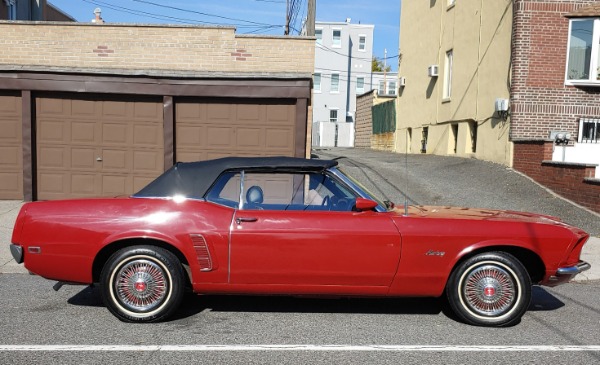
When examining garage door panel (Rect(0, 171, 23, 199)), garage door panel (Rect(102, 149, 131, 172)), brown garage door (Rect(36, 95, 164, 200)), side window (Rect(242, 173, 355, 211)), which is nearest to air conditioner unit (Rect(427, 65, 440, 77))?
brown garage door (Rect(36, 95, 164, 200))

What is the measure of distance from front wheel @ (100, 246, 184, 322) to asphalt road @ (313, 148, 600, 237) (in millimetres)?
5848

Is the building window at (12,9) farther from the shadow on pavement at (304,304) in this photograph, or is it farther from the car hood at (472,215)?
the car hood at (472,215)

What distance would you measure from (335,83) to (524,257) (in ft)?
133

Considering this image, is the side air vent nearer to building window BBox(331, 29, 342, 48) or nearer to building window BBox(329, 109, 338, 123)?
building window BBox(329, 109, 338, 123)

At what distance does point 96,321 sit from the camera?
4.92 meters

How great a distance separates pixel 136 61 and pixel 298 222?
8122 mm

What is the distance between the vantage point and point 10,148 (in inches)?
466

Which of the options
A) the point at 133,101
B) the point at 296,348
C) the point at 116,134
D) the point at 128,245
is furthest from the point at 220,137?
the point at 296,348

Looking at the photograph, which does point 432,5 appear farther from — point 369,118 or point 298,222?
point 298,222

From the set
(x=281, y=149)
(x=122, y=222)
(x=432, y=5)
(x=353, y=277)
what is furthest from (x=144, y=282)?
(x=432, y=5)

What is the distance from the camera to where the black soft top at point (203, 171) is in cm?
505

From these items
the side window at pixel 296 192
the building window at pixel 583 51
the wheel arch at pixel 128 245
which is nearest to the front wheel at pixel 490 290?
the side window at pixel 296 192

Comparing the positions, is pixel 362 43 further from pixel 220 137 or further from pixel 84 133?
pixel 84 133

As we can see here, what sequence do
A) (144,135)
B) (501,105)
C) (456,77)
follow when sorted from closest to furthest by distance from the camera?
(144,135)
(501,105)
(456,77)
